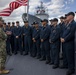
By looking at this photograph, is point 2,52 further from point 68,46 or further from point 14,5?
point 14,5

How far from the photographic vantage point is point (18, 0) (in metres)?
10.7

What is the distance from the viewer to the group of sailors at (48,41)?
5430 mm

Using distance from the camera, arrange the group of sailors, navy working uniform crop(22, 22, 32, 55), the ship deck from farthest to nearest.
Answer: navy working uniform crop(22, 22, 32, 55) → the ship deck → the group of sailors

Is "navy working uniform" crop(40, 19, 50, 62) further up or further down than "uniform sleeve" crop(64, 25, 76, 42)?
further down

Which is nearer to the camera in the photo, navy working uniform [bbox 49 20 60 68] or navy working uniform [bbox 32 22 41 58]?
navy working uniform [bbox 49 20 60 68]

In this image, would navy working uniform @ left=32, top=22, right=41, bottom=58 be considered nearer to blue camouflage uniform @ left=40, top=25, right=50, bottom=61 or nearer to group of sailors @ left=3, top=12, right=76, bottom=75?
group of sailors @ left=3, top=12, right=76, bottom=75

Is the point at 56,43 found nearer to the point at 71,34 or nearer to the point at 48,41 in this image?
the point at 48,41

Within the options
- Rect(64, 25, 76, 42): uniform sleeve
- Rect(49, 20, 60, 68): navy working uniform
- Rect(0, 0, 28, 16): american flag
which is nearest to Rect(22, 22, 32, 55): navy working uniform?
A: Rect(0, 0, 28, 16): american flag

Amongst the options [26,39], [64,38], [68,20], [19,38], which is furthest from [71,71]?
[19,38]

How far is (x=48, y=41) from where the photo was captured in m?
7.14

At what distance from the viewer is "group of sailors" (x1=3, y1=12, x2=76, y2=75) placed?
543 centimetres

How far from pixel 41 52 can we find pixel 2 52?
245 cm

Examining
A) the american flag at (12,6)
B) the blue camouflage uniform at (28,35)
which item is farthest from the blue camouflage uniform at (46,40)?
the american flag at (12,6)

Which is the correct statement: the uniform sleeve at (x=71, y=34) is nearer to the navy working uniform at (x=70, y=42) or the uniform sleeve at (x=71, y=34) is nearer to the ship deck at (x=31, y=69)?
the navy working uniform at (x=70, y=42)
